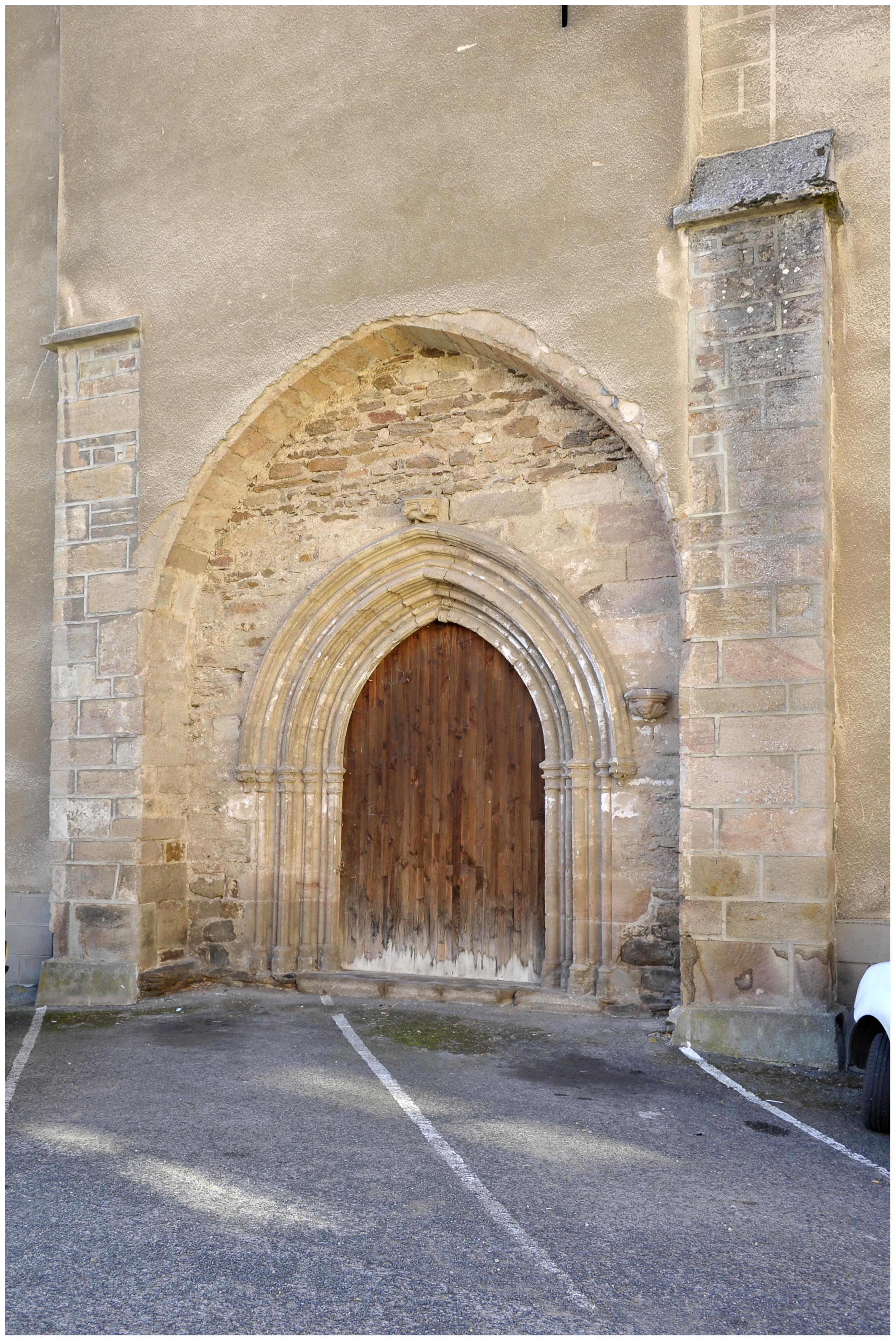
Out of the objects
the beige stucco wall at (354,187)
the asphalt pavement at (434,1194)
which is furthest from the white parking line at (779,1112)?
the beige stucco wall at (354,187)

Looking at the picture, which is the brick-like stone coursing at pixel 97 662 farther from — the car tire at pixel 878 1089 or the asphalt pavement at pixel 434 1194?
the car tire at pixel 878 1089

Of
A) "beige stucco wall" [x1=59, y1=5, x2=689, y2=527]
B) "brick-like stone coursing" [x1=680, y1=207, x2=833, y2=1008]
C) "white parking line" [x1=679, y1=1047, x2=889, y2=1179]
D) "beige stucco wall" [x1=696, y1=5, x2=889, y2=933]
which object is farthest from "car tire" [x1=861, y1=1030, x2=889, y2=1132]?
"beige stucco wall" [x1=59, y1=5, x2=689, y2=527]

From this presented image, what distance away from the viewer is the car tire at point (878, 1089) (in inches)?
159

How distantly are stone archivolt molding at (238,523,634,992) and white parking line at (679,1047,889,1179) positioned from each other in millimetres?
1177

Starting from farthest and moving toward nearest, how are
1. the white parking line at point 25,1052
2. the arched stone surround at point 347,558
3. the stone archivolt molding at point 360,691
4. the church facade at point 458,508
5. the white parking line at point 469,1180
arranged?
the stone archivolt molding at point 360,691
the arched stone surround at point 347,558
the church facade at point 458,508
the white parking line at point 25,1052
the white parking line at point 469,1180

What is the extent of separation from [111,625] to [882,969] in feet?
16.1

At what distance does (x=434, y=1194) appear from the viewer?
3.37 meters

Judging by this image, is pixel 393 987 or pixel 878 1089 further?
pixel 393 987

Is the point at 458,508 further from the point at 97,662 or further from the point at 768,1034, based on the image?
the point at 768,1034

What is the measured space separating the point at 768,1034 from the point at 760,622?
195 cm

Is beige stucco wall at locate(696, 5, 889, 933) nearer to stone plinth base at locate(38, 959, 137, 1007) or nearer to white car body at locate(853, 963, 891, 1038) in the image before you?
white car body at locate(853, 963, 891, 1038)

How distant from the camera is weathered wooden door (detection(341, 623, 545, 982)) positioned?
21.8 ft

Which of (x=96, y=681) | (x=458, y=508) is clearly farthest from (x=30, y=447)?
(x=458, y=508)

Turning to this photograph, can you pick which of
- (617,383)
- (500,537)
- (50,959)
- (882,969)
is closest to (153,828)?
(50,959)
